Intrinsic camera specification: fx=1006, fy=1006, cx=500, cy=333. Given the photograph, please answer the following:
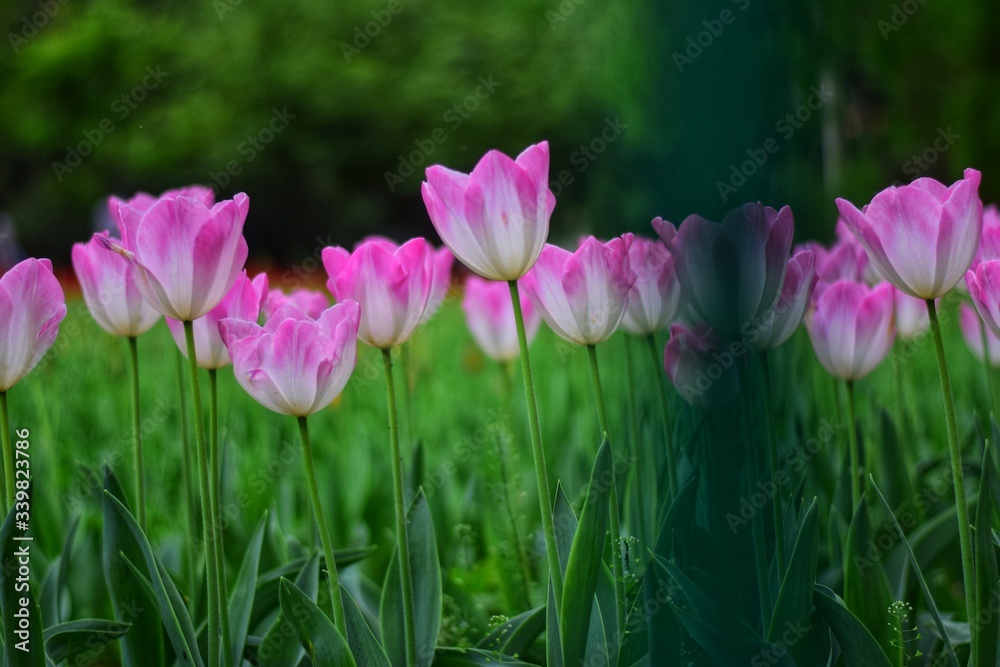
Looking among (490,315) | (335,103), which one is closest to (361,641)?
(490,315)

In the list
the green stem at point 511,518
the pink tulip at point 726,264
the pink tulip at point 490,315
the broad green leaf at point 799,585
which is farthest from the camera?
the pink tulip at point 490,315

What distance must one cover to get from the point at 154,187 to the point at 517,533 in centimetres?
1338

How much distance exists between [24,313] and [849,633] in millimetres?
747

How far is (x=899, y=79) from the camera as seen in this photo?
680 centimetres

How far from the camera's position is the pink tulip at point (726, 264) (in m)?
0.49

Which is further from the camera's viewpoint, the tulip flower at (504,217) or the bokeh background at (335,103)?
the bokeh background at (335,103)

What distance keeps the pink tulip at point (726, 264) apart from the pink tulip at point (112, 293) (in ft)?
2.33

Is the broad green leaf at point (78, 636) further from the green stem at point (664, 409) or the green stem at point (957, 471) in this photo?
the green stem at point (957, 471)

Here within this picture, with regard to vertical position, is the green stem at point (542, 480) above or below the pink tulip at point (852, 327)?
below

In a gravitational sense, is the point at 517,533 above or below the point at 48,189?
below

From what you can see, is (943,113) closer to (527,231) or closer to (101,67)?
(527,231)

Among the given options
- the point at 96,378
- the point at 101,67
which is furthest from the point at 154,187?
the point at 96,378

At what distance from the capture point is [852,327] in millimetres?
1083

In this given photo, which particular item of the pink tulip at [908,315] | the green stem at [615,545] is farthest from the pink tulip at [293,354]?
the pink tulip at [908,315]
